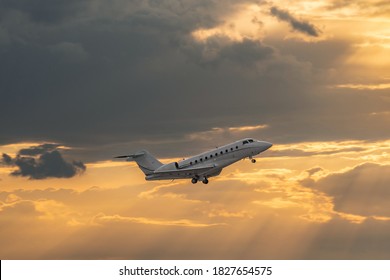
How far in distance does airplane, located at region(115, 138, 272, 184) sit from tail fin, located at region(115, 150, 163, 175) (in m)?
7.91

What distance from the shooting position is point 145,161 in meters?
190

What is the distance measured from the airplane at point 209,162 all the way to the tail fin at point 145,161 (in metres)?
7.91

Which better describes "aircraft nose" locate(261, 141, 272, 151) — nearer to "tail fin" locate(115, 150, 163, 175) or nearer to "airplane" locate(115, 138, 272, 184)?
"airplane" locate(115, 138, 272, 184)

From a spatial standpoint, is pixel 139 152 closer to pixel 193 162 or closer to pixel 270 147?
pixel 193 162

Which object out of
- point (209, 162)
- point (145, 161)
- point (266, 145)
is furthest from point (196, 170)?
point (145, 161)

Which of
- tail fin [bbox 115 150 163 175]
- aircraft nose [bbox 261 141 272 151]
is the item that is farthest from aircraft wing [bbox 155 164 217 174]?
tail fin [bbox 115 150 163 175]

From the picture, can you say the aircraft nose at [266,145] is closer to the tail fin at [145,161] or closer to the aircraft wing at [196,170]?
the aircraft wing at [196,170]

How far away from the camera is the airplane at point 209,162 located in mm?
162750

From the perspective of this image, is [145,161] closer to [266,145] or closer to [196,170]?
[196,170]

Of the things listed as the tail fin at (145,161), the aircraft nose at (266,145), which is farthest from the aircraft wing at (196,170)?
the tail fin at (145,161)

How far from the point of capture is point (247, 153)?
534ft

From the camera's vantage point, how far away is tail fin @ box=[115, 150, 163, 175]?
620 ft

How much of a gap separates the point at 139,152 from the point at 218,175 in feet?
97.7

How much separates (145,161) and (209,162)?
27495mm
